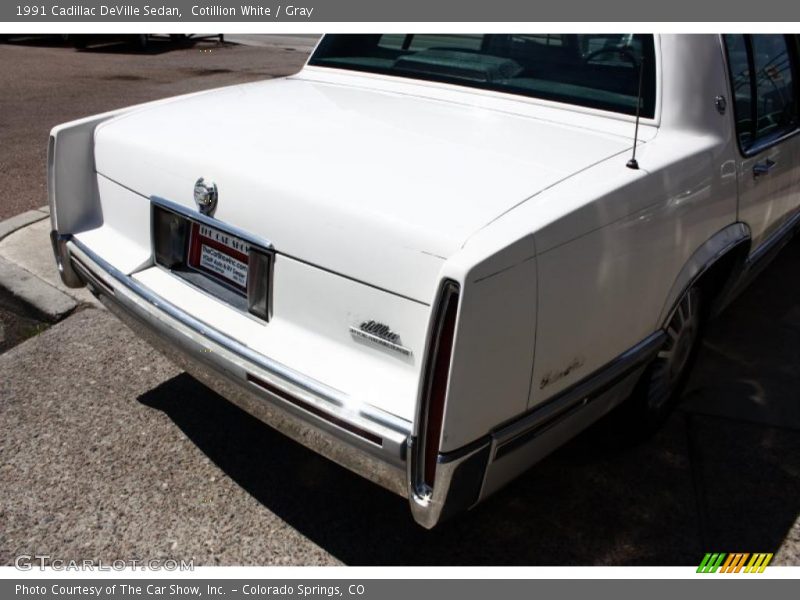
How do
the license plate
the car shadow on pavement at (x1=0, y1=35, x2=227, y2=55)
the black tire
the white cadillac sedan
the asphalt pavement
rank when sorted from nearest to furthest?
the white cadillac sedan → the license plate → the asphalt pavement → the black tire → the car shadow on pavement at (x1=0, y1=35, x2=227, y2=55)

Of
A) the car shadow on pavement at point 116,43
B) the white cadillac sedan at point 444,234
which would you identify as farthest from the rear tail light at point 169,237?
the car shadow on pavement at point 116,43

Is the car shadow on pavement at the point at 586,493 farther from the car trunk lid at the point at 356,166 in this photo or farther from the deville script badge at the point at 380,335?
the car trunk lid at the point at 356,166

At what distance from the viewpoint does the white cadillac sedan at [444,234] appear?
213cm

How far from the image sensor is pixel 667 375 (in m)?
3.25

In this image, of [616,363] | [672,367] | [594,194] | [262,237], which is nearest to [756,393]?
[672,367]

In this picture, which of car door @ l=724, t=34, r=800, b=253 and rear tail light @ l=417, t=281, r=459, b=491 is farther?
car door @ l=724, t=34, r=800, b=253

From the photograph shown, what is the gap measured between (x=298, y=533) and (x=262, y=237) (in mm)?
1053

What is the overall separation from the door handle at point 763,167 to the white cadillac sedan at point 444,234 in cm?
2

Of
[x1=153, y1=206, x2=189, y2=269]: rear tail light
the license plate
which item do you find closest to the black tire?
the license plate

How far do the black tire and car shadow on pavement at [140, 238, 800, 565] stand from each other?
0.13 meters

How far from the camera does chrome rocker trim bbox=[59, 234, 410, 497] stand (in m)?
2.18

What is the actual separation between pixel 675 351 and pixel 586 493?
693 mm

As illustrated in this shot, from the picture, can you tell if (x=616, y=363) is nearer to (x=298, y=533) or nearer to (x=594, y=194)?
(x=594, y=194)

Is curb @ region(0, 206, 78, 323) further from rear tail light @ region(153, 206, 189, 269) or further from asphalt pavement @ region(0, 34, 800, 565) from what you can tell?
rear tail light @ region(153, 206, 189, 269)
